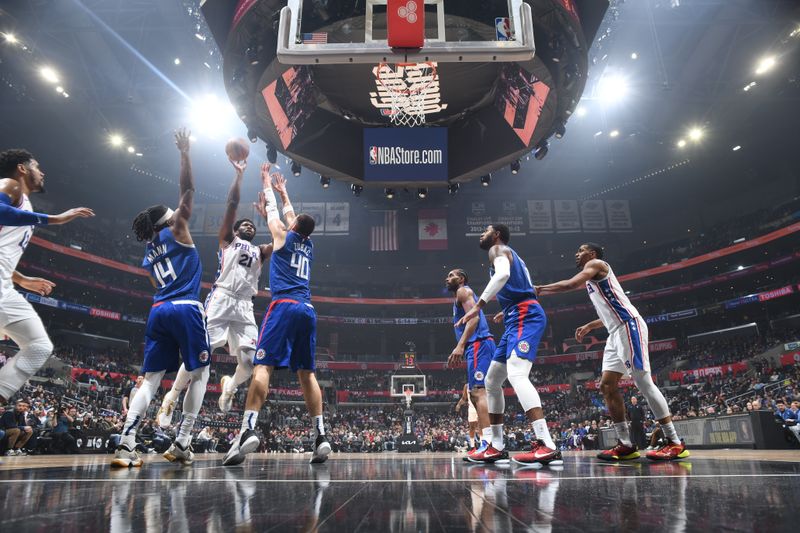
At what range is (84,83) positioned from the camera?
18.5 m

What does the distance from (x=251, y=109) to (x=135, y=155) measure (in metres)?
20.9

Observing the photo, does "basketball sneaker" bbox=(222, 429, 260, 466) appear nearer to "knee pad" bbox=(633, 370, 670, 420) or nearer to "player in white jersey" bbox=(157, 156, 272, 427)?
"player in white jersey" bbox=(157, 156, 272, 427)

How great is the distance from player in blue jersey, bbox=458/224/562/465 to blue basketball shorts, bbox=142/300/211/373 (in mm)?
2446

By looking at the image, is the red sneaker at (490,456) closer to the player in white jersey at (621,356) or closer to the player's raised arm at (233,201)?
the player in white jersey at (621,356)

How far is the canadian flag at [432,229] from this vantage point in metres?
28.7

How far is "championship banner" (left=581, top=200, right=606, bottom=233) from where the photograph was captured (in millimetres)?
28188

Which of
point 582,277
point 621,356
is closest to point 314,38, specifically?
point 582,277

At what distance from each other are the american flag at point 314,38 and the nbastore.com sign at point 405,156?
311cm

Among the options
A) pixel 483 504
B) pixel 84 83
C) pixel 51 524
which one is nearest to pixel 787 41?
pixel 483 504

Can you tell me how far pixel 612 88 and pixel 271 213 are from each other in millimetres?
19947

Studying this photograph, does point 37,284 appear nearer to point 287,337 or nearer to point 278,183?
point 287,337

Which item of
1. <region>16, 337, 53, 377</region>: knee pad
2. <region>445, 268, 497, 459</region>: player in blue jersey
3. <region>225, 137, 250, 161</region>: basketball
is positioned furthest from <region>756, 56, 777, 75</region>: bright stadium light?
<region>16, 337, 53, 377</region>: knee pad

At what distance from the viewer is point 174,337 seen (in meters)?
3.93

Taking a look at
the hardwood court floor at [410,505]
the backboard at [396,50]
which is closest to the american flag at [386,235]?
the backboard at [396,50]
